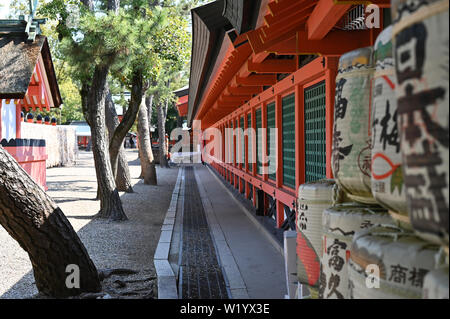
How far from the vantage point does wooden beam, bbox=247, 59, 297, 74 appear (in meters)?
6.23

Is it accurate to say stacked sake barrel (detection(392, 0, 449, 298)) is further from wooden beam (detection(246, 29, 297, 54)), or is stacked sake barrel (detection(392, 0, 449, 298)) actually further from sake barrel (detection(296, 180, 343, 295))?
wooden beam (detection(246, 29, 297, 54))

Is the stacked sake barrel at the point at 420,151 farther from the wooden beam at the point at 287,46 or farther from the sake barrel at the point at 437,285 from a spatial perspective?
Result: the wooden beam at the point at 287,46

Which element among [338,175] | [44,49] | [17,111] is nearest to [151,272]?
[338,175]

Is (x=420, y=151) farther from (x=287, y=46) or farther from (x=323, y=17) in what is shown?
(x=287, y=46)

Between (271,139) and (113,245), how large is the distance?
10.8 ft

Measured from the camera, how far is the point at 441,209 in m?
1.12

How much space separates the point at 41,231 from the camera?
14.8 ft

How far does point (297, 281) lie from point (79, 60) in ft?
28.4

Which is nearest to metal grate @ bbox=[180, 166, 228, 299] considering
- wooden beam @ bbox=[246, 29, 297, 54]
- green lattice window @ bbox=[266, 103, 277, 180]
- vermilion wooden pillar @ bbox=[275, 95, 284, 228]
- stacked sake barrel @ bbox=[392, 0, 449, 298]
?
vermilion wooden pillar @ bbox=[275, 95, 284, 228]

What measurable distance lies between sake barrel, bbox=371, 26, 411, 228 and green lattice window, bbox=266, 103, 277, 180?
20.6 ft

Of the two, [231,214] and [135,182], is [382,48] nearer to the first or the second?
[231,214]

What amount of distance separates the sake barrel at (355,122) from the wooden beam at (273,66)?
4210mm

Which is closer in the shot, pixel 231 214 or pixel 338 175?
pixel 338 175

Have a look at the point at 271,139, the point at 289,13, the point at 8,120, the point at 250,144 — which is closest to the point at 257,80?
the point at 271,139
